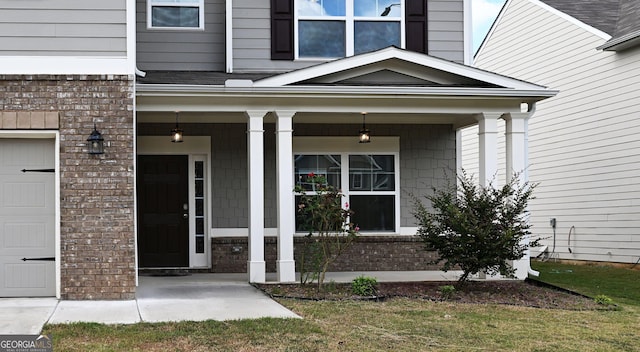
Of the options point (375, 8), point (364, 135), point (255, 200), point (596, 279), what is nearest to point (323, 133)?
point (364, 135)

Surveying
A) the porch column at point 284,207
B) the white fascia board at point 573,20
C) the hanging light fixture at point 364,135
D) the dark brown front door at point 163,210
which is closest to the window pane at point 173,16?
the dark brown front door at point 163,210

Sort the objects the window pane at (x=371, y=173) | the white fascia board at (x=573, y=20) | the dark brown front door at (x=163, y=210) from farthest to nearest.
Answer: the white fascia board at (x=573, y=20) < the window pane at (x=371, y=173) < the dark brown front door at (x=163, y=210)

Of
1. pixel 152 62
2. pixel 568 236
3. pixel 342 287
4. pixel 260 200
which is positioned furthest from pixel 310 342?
pixel 568 236

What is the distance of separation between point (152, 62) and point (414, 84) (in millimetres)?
4301

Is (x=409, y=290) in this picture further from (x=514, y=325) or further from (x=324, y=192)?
(x=514, y=325)

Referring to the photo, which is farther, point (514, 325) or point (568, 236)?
point (568, 236)

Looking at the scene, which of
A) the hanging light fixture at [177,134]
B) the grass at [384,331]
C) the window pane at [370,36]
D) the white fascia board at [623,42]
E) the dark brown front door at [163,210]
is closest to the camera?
the grass at [384,331]

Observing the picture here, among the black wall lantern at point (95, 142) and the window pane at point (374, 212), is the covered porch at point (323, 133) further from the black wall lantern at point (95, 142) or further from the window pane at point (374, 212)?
the black wall lantern at point (95, 142)

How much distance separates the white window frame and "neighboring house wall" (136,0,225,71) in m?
1.90

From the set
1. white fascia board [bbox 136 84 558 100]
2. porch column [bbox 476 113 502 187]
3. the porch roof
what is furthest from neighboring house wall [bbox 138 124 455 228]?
white fascia board [bbox 136 84 558 100]

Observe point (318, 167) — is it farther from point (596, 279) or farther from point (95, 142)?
point (95, 142)

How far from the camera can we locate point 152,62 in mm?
13367

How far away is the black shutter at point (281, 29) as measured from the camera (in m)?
13.1

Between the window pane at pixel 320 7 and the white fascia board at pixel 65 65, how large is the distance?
411 centimetres
